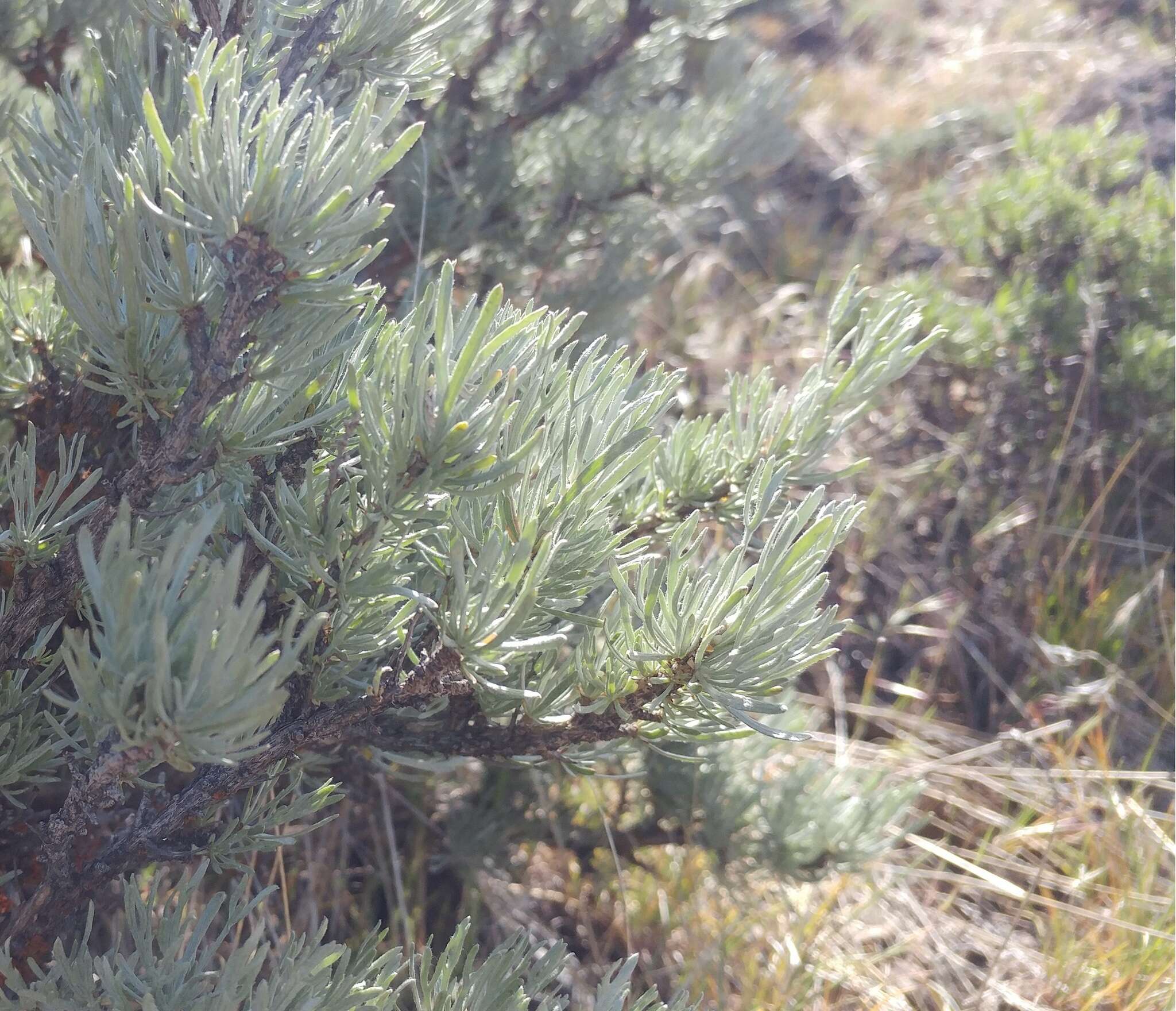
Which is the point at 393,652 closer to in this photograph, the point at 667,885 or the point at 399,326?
the point at 399,326

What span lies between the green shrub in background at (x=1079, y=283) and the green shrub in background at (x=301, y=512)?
1437 millimetres

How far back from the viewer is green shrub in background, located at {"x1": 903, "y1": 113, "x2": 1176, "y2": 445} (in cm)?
185

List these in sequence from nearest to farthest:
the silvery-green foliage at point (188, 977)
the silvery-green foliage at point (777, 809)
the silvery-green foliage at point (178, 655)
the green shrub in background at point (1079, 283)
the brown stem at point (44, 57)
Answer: the silvery-green foliage at point (178, 655), the silvery-green foliage at point (188, 977), the brown stem at point (44, 57), the silvery-green foliage at point (777, 809), the green shrub in background at point (1079, 283)

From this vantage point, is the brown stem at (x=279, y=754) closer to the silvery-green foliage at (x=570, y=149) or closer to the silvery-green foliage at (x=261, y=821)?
the silvery-green foliage at (x=261, y=821)

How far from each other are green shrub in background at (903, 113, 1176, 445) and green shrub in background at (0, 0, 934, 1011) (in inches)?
56.6

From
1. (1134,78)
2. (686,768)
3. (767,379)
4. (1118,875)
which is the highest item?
(767,379)

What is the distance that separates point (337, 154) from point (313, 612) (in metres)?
0.26

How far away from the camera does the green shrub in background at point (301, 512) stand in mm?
438

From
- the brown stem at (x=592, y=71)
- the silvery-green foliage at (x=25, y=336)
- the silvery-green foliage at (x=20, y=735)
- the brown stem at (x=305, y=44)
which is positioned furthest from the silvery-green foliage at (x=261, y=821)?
the brown stem at (x=592, y=71)

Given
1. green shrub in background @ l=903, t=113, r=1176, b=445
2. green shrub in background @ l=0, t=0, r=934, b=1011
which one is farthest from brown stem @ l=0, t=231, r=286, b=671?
green shrub in background @ l=903, t=113, r=1176, b=445

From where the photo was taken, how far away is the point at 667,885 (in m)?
1.30

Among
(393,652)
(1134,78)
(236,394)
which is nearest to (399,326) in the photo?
(236,394)

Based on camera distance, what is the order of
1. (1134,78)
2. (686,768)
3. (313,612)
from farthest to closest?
(1134,78) → (686,768) → (313,612)

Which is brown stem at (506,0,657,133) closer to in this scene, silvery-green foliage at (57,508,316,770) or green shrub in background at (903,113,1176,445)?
green shrub in background at (903,113,1176,445)
